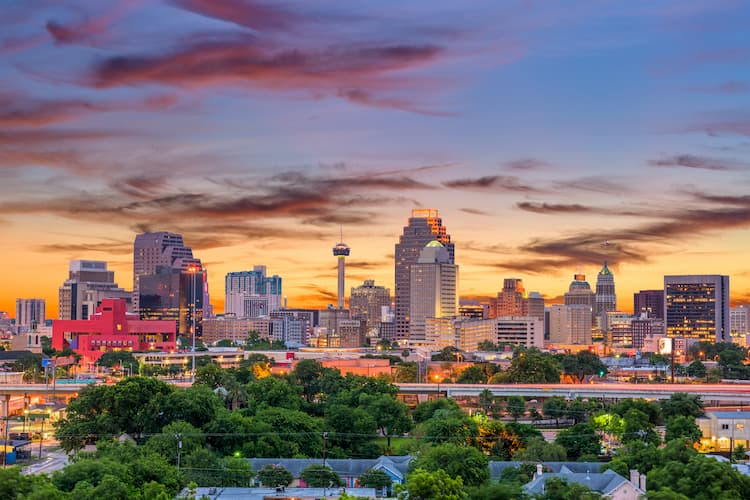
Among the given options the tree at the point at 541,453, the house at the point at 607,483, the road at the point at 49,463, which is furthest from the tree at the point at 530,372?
the house at the point at 607,483

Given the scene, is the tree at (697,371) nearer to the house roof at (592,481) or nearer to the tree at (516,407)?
the tree at (516,407)

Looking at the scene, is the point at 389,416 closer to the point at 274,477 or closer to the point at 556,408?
the point at 556,408

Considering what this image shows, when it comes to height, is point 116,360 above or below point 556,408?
above

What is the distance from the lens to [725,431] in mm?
81438

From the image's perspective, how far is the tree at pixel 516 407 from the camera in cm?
10062

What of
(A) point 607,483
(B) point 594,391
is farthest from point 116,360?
(A) point 607,483

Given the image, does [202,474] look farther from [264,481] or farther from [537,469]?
[537,469]

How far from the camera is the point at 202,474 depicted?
57844 millimetres

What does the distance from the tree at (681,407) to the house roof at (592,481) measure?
32.4 meters

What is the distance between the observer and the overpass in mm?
106062

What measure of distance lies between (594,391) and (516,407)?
14.8 meters

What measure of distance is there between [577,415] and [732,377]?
80456 mm

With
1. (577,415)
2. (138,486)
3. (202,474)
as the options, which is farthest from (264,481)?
(577,415)

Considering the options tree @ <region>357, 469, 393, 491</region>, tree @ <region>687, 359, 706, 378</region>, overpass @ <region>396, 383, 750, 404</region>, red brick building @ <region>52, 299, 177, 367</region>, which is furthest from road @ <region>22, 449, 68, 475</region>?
tree @ <region>687, 359, 706, 378</region>
